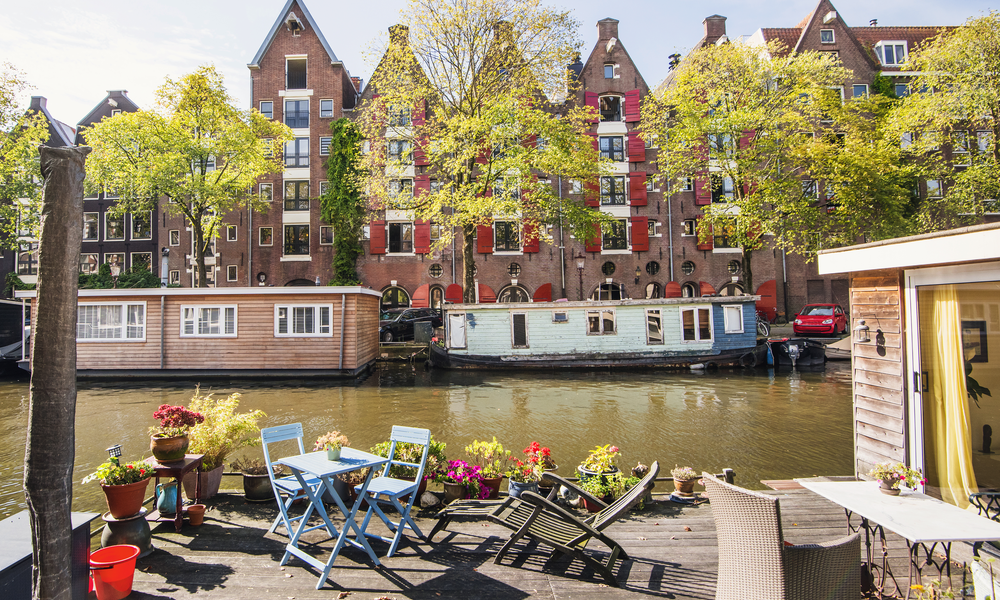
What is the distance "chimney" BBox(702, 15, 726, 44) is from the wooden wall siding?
30.0 m

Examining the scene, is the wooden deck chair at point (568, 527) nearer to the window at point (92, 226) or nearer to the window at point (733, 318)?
the window at point (733, 318)

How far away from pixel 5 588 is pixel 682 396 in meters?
13.6

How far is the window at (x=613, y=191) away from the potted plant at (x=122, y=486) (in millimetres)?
27855

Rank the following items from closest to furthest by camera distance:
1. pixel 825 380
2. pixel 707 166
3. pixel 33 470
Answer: pixel 33 470 → pixel 825 380 → pixel 707 166

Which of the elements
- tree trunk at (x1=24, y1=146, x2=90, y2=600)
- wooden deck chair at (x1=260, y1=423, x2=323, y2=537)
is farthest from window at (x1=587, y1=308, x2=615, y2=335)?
tree trunk at (x1=24, y1=146, x2=90, y2=600)

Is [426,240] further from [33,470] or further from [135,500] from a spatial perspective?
[33,470]

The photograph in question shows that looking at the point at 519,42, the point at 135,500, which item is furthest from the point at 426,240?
the point at 135,500

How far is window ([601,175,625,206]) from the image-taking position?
98.0 ft

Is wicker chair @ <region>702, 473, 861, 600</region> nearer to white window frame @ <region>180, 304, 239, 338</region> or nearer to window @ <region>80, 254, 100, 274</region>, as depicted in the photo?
white window frame @ <region>180, 304, 239, 338</region>

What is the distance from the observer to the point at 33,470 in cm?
214

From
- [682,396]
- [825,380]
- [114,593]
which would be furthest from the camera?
[825,380]

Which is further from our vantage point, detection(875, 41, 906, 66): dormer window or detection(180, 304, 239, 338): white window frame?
detection(875, 41, 906, 66): dormer window

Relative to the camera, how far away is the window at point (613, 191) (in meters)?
29.9

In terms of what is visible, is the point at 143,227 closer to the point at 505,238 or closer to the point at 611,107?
the point at 505,238
